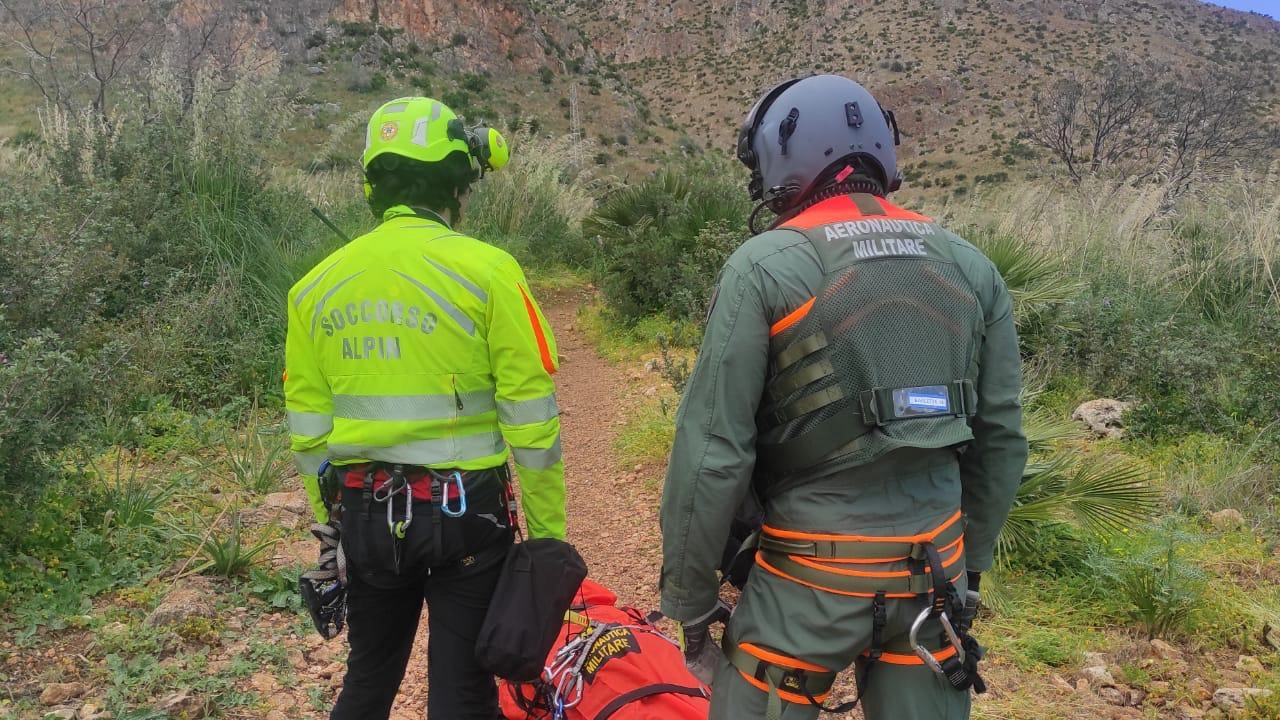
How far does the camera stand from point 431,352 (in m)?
1.92

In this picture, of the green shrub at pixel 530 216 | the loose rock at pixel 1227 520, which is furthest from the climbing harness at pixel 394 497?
the green shrub at pixel 530 216

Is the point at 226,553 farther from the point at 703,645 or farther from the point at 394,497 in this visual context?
the point at 703,645

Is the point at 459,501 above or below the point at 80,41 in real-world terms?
below

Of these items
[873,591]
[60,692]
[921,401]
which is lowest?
[60,692]

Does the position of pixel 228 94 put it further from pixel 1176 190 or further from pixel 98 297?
pixel 1176 190

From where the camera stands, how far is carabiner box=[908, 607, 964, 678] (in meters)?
1.63

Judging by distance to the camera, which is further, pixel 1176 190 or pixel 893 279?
pixel 1176 190

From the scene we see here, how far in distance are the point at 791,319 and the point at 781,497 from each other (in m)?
0.40

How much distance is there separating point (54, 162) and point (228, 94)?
1.42 metres

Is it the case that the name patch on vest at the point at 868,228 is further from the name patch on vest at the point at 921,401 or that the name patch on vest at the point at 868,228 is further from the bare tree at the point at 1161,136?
the bare tree at the point at 1161,136

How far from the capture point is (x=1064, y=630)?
11.4 feet

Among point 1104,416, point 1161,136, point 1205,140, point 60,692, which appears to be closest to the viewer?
point 60,692

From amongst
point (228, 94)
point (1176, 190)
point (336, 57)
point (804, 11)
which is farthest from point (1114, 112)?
point (804, 11)

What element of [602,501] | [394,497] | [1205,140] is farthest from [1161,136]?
[394,497]
